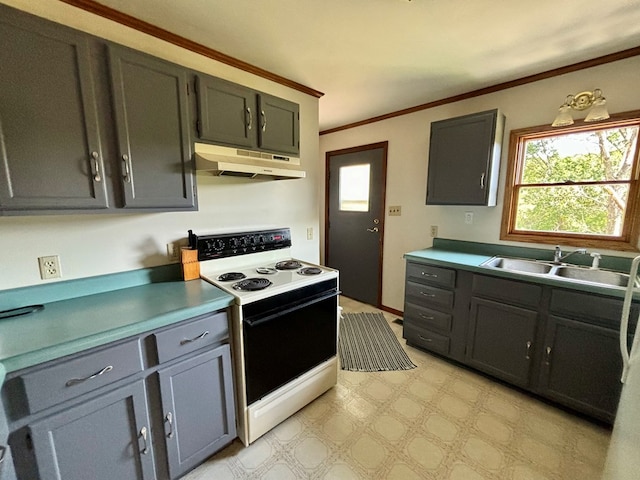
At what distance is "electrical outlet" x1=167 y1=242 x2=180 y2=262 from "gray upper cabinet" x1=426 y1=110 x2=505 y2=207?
2194mm

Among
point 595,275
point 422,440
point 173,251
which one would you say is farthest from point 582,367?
point 173,251

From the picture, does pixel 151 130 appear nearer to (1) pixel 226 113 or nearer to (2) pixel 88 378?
(1) pixel 226 113

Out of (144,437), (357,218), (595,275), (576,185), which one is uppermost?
(576,185)

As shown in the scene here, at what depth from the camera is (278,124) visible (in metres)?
1.94

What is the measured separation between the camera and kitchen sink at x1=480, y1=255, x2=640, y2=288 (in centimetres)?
181

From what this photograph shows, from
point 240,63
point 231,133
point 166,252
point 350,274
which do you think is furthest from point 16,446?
point 350,274

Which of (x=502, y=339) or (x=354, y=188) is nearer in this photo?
(x=502, y=339)

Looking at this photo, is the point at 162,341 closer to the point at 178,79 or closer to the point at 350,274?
the point at 178,79

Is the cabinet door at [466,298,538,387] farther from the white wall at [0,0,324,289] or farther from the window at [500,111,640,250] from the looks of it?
the white wall at [0,0,324,289]

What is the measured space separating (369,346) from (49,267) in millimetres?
2437

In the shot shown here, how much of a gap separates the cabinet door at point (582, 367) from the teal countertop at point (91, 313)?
6.87 ft

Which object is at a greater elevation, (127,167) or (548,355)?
(127,167)

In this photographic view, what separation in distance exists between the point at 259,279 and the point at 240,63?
1.58m

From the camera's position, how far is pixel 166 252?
176 centimetres
